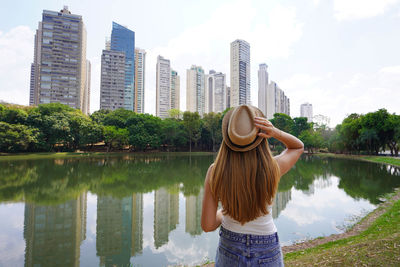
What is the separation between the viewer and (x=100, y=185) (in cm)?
1130

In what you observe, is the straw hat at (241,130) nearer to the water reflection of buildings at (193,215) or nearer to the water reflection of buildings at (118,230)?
the water reflection of buildings at (118,230)

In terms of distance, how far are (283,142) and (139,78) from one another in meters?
90.2

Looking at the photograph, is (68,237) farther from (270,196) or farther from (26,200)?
(270,196)

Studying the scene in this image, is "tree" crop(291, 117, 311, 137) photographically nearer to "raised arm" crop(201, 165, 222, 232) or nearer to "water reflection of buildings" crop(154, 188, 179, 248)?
"water reflection of buildings" crop(154, 188, 179, 248)

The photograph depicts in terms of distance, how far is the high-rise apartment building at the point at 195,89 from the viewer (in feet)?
261

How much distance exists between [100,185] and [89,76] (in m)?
94.1

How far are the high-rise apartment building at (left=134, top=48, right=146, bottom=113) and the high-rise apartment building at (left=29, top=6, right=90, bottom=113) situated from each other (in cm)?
2356

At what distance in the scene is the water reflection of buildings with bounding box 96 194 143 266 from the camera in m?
4.59

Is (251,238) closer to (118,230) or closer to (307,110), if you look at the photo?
(118,230)

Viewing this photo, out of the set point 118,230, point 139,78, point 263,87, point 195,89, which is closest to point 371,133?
point 118,230

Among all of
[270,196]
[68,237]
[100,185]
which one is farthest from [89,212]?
[270,196]

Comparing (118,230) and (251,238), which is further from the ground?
(251,238)

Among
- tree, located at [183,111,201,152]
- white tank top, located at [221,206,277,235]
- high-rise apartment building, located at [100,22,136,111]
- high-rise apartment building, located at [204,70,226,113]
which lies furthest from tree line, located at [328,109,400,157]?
high-rise apartment building, located at [100,22,136,111]

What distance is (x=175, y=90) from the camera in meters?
86.2
